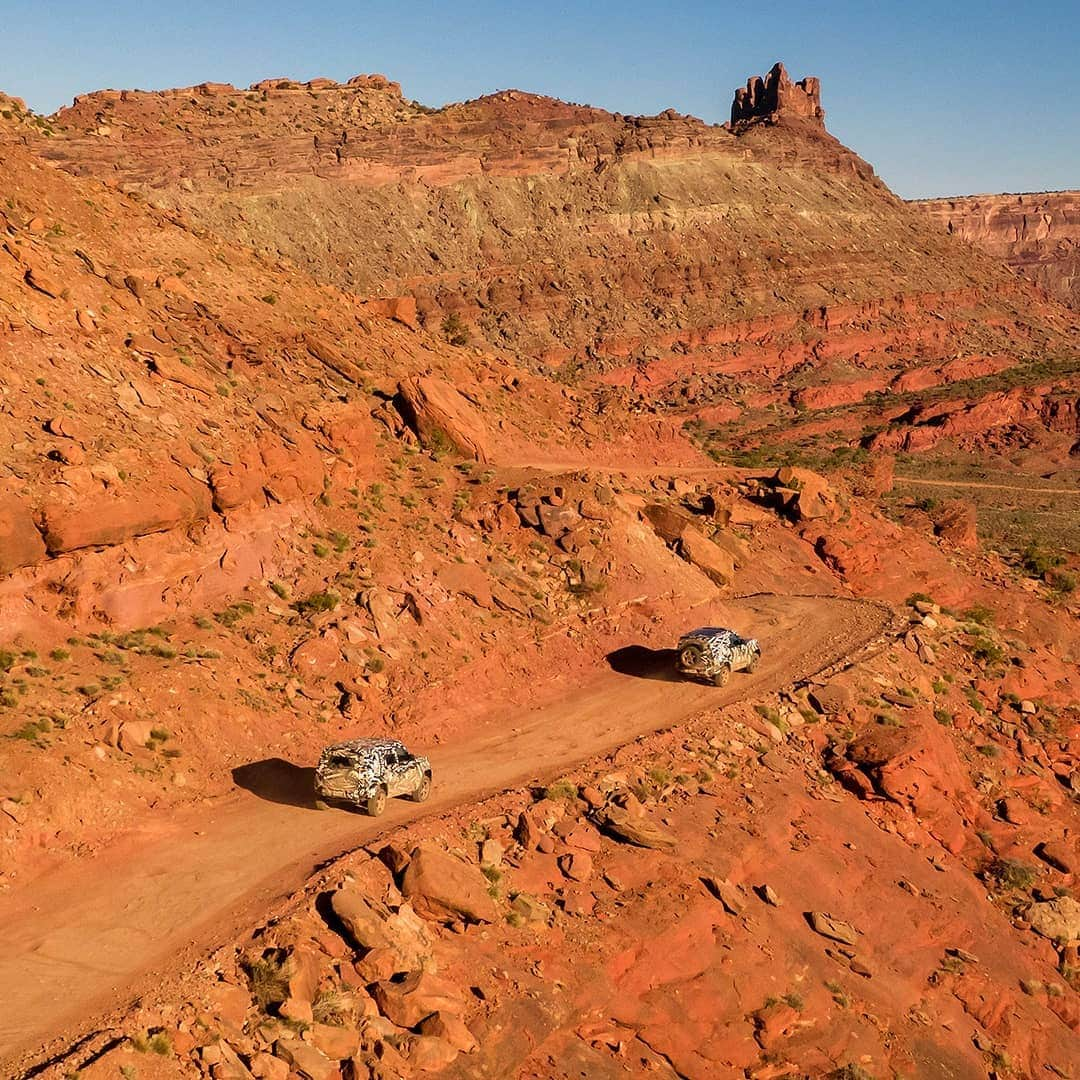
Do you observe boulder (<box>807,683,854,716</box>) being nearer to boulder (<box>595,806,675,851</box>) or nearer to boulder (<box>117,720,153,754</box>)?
boulder (<box>595,806,675,851</box>)

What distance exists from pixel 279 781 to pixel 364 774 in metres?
2.40

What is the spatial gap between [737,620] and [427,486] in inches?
376

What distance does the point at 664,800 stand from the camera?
21.8 m

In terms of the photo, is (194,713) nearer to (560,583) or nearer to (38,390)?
(38,390)

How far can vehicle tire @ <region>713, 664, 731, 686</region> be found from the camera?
27.3 meters

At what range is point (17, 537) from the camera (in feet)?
71.5

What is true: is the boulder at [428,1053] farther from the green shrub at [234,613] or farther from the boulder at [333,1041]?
the green shrub at [234,613]

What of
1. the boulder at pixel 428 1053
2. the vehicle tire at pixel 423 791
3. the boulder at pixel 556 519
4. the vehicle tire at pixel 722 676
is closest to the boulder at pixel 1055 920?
the vehicle tire at pixel 722 676

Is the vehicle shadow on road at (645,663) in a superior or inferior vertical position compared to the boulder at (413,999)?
superior

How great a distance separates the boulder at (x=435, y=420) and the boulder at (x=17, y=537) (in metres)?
14.1

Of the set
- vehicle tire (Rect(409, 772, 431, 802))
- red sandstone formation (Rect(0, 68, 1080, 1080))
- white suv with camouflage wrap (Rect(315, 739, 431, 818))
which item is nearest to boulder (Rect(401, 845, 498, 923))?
red sandstone formation (Rect(0, 68, 1080, 1080))

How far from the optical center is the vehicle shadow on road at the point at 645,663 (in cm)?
2786

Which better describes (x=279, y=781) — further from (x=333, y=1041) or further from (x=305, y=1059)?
(x=305, y=1059)

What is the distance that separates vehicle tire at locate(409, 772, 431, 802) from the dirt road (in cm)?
16
